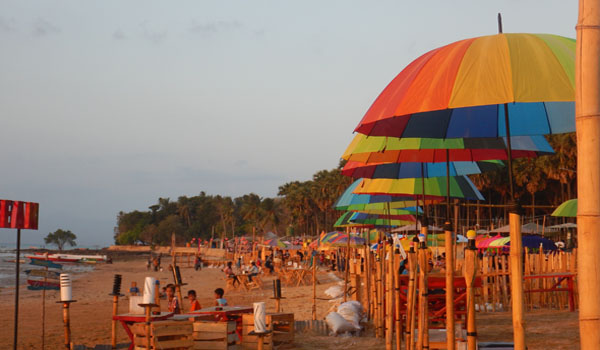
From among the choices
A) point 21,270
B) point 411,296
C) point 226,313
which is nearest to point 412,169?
point 411,296

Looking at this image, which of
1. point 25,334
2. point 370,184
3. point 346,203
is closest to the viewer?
point 370,184

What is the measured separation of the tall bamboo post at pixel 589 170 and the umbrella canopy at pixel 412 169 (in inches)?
215

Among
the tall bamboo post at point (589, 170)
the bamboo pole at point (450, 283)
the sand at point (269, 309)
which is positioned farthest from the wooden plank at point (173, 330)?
the tall bamboo post at point (589, 170)

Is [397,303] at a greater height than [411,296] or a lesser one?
lesser

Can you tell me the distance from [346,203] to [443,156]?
172 inches

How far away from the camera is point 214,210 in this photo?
109125 mm

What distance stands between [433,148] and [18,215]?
17.7 ft

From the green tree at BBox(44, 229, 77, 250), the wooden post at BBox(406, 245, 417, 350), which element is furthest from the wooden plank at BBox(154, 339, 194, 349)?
the green tree at BBox(44, 229, 77, 250)

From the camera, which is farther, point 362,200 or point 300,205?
point 300,205

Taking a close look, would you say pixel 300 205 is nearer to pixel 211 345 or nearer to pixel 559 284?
pixel 559 284

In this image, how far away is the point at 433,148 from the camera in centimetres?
652

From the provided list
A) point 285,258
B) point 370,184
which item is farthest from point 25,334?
point 285,258

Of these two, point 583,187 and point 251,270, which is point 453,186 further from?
point 251,270

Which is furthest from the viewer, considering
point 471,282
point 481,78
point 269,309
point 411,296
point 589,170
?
point 269,309
